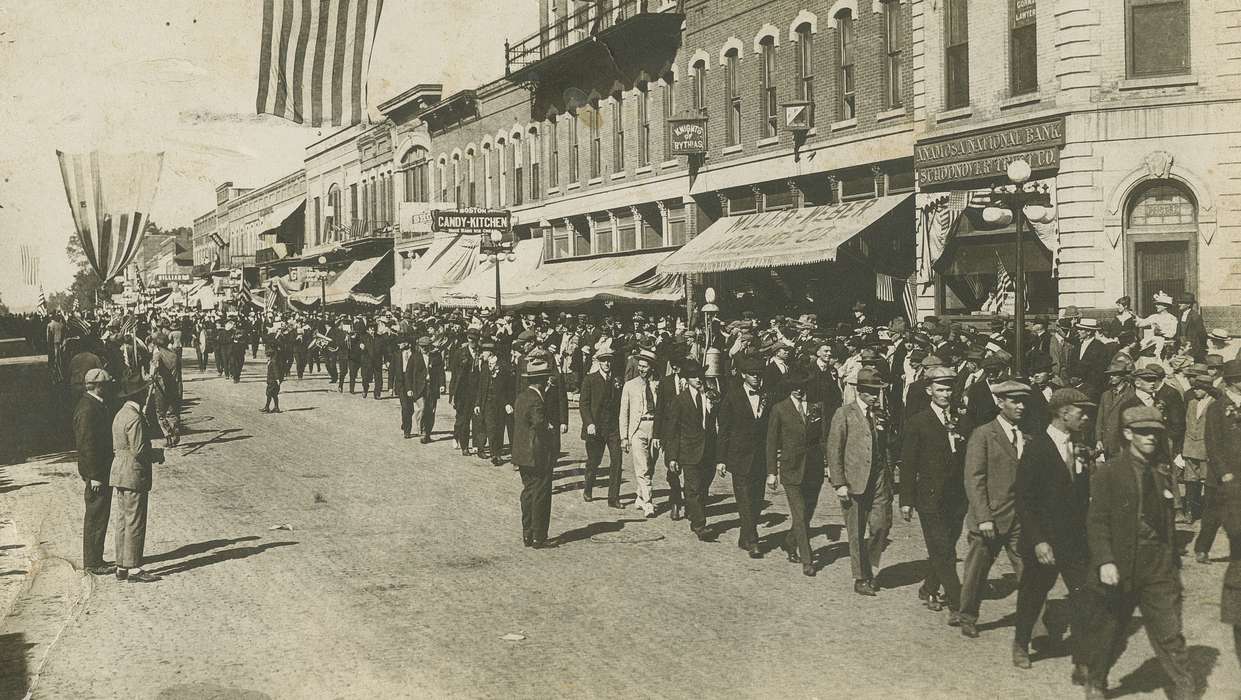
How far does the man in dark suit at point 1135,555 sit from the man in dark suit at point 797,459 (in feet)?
11.5

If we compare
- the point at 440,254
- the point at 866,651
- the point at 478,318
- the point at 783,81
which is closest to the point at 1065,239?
the point at 783,81

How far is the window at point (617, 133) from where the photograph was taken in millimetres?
33125

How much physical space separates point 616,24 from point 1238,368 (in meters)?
23.4

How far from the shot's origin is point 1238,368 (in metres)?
9.24

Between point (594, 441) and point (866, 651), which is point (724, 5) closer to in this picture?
point (594, 441)

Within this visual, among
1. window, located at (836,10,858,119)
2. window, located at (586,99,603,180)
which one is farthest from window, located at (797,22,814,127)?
window, located at (586,99,603,180)

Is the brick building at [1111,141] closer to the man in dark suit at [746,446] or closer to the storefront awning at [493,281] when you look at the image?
the man in dark suit at [746,446]

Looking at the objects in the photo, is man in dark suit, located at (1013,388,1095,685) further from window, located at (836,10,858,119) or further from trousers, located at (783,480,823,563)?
window, located at (836,10,858,119)

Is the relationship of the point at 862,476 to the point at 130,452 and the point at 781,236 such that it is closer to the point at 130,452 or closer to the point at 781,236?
the point at 130,452

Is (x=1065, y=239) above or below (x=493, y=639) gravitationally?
above

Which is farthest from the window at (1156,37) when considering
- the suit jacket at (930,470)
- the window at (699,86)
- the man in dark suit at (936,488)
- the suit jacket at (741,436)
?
the window at (699,86)

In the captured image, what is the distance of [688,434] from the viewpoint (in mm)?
11680

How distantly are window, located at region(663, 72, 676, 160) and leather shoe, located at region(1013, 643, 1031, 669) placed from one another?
2396cm

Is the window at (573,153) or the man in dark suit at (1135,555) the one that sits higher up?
the window at (573,153)
